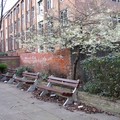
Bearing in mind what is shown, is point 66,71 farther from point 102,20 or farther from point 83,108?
point 83,108

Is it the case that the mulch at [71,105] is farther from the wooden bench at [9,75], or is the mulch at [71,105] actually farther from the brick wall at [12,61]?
the brick wall at [12,61]

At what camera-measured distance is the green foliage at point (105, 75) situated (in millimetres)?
7648

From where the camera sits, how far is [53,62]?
50.4 ft

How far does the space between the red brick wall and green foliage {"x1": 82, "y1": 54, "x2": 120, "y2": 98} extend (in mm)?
4715

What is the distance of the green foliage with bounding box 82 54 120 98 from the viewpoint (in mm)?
7648

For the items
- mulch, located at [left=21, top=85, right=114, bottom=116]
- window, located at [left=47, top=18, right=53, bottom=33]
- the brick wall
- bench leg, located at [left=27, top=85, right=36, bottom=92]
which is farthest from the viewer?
the brick wall

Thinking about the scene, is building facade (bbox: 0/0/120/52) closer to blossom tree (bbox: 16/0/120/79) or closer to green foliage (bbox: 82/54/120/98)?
blossom tree (bbox: 16/0/120/79)

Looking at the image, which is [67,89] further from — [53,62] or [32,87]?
[53,62]

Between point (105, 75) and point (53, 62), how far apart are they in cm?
758

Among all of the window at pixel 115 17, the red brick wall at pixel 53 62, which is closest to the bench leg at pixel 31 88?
the red brick wall at pixel 53 62

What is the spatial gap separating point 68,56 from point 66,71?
0.80m

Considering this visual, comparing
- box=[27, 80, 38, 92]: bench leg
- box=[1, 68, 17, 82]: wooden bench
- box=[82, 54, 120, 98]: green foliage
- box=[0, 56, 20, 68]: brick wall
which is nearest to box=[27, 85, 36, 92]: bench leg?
box=[27, 80, 38, 92]: bench leg

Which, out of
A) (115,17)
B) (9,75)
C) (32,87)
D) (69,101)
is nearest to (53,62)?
(9,75)

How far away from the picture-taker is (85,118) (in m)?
6.94
